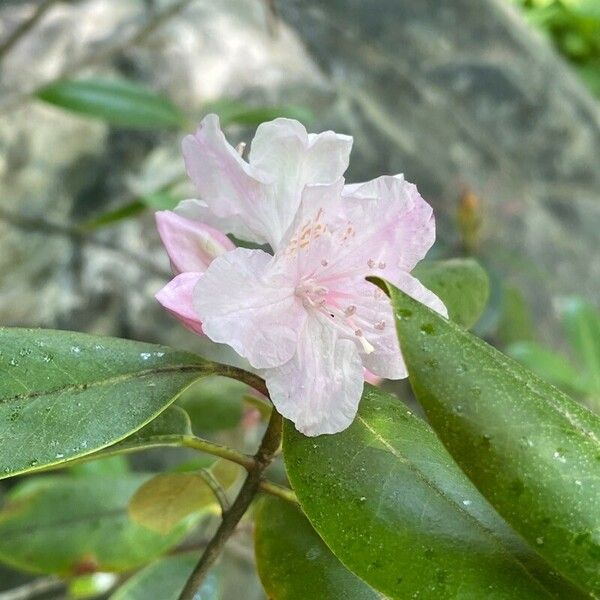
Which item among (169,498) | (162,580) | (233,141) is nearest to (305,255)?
(169,498)

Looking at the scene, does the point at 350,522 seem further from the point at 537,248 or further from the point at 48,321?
the point at 537,248

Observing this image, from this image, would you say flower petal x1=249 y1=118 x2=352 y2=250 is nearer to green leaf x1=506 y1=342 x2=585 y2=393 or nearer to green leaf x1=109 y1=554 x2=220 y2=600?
green leaf x1=109 y1=554 x2=220 y2=600

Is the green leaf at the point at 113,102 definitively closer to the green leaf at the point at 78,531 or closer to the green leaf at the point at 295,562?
the green leaf at the point at 78,531

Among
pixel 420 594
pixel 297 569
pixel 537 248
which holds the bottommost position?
pixel 537 248

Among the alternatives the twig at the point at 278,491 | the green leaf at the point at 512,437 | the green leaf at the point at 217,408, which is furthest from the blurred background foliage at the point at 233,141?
the green leaf at the point at 512,437

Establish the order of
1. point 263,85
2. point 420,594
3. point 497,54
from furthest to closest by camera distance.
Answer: point 497,54, point 263,85, point 420,594

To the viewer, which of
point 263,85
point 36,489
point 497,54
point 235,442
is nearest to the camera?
point 36,489

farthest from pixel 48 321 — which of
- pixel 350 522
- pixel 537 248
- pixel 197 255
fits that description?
pixel 537 248

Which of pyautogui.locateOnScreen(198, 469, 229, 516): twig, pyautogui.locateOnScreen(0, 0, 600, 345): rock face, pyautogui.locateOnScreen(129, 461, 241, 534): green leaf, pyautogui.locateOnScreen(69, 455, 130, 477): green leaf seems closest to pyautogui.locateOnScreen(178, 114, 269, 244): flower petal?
pyautogui.locateOnScreen(198, 469, 229, 516): twig
